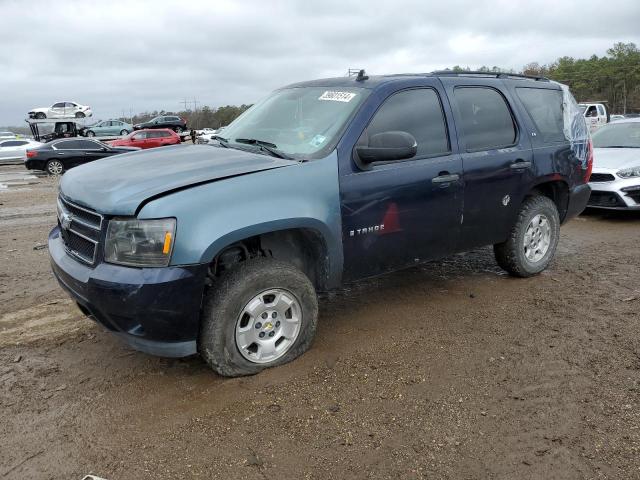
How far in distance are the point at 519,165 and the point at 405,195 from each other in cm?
147

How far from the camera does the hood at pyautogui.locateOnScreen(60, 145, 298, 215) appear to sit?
119 inches

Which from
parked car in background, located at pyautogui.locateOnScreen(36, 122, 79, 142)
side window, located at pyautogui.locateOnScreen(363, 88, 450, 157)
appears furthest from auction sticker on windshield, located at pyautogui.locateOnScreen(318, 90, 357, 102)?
parked car in background, located at pyautogui.locateOnScreen(36, 122, 79, 142)

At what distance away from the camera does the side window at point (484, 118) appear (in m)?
4.39

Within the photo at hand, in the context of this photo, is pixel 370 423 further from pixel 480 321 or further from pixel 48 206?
pixel 48 206

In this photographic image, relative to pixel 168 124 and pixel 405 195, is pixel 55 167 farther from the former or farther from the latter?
pixel 168 124

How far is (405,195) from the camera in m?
3.86

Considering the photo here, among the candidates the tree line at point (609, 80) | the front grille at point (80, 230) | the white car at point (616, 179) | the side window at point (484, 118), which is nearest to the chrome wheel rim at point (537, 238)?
the side window at point (484, 118)

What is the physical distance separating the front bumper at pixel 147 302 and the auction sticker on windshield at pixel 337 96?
1.75 metres

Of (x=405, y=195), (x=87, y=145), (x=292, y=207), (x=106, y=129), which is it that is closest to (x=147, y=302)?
(x=292, y=207)

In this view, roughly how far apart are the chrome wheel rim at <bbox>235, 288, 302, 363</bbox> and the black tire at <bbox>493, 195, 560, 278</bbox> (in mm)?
2521

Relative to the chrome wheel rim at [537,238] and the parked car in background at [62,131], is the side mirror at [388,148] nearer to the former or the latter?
the chrome wheel rim at [537,238]

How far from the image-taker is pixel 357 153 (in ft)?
11.9

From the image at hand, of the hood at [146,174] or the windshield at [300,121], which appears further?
the windshield at [300,121]

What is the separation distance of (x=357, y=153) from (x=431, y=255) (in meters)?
1.13
